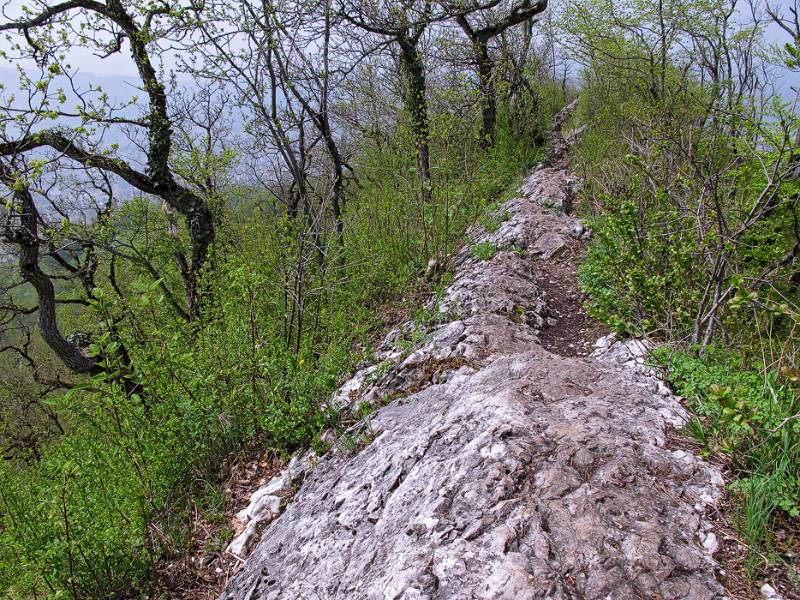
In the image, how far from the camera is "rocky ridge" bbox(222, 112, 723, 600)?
1.99 meters

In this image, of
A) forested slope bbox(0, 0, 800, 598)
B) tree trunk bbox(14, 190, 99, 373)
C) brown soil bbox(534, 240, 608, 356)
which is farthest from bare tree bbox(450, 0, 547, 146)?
tree trunk bbox(14, 190, 99, 373)

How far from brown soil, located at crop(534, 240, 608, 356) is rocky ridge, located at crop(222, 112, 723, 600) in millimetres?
442

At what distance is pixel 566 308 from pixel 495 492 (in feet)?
11.6

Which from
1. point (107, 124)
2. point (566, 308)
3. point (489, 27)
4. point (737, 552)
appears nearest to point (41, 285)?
point (107, 124)

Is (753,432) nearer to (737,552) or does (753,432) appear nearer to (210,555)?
(737,552)

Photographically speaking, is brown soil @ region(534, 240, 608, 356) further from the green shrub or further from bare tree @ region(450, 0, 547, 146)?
bare tree @ region(450, 0, 547, 146)

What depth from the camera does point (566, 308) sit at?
17.9ft

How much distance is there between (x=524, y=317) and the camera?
16.3 ft

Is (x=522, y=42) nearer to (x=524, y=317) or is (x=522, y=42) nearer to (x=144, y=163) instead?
(x=144, y=163)

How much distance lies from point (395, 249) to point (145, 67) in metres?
5.04

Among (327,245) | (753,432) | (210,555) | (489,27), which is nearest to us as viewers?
(753,432)

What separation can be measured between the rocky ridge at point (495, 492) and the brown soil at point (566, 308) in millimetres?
442

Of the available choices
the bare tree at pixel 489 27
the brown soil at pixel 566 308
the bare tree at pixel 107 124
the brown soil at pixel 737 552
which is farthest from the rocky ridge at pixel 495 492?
the bare tree at pixel 489 27

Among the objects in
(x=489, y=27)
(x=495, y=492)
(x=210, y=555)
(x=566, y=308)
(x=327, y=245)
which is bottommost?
(x=210, y=555)
